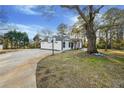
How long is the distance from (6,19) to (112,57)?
1.75 m

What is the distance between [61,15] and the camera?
12.8ft

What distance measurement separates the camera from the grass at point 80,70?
363cm

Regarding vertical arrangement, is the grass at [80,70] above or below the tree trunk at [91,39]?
below

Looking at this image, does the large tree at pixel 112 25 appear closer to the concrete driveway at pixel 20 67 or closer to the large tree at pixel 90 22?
the large tree at pixel 90 22

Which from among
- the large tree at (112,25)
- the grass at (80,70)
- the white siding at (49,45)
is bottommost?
the grass at (80,70)

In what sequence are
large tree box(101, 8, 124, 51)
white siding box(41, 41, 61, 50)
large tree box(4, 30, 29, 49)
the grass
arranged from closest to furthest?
the grass → large tree box(101, 8, 124, 51) → large tree box(4, 30, 29, 49) → white siding box(41, 41, 61, 50)

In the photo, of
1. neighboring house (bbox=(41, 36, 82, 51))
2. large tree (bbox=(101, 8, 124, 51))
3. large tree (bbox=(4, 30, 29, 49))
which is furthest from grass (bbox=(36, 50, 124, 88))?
large tree (bbox=(4, 30, 29, 49))

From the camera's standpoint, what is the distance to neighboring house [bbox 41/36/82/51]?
4027 mm

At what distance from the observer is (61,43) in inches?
162

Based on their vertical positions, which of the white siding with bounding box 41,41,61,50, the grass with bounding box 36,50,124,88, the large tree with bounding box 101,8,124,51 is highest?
the large tree with bounding box 101,8,124,51

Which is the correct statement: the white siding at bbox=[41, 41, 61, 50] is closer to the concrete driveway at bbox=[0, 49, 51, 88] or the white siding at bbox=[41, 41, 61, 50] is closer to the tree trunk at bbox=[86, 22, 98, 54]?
the concrete driveway at bbox=[0, 49, 51, 88]

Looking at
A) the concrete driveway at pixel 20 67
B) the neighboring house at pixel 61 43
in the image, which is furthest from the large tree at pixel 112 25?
the concrete driveway at pixel 20 67

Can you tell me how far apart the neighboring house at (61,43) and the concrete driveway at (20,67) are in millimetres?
115

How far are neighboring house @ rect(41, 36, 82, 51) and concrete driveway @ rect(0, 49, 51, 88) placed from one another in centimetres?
11
